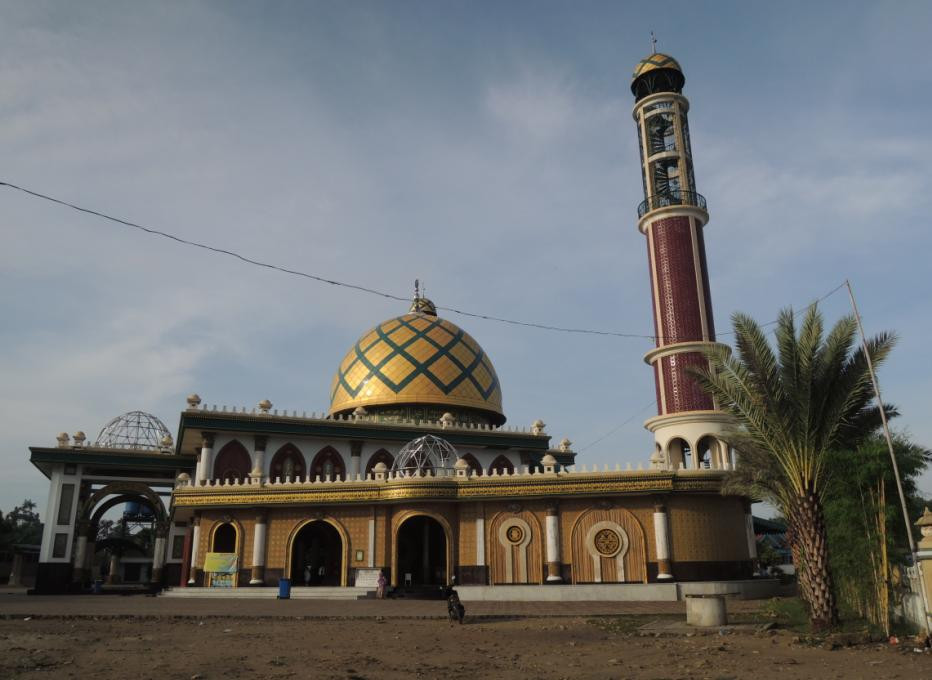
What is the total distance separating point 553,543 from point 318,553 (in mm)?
10163

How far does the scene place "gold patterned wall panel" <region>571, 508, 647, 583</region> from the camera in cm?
2156

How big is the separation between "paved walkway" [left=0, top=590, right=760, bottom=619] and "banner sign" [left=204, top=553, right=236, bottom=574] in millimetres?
2583

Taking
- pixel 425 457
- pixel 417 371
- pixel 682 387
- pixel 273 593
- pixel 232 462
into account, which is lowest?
pixel 273 593

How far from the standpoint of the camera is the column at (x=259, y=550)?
23.0 m

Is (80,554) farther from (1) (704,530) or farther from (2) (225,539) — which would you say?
(1) (704,530)

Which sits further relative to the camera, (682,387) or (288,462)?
(288,462)

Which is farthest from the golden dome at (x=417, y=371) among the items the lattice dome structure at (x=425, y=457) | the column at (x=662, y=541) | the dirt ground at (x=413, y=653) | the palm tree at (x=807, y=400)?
the palm tree at (x=807, y=400)

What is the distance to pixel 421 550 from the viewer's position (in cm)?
2650

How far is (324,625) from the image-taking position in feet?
46.3

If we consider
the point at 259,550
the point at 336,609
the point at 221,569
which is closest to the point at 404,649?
the point at 336,609

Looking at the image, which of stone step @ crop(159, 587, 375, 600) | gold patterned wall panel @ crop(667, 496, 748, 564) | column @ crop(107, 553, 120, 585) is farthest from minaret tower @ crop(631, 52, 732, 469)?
column @ crop(107, 553, 120, 585)

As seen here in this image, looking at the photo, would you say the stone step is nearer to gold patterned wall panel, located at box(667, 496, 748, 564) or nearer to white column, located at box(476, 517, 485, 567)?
white column, located at box(476, 517, 485, 567)

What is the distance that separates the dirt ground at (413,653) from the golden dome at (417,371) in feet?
65.4

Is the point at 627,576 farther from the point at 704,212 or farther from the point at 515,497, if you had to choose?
the point at 704,212
